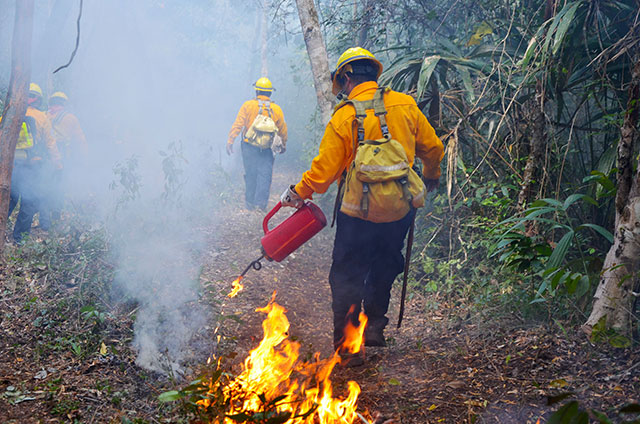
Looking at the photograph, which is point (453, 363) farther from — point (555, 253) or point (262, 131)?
point (262, 131)

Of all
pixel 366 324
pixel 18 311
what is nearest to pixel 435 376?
pixel 366 324

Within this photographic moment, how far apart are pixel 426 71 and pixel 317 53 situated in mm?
1268

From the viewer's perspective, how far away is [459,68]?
4816 millimetres

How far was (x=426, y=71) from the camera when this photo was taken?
15.1ft

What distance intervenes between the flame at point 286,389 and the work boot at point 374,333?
102mm

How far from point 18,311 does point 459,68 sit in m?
4.52

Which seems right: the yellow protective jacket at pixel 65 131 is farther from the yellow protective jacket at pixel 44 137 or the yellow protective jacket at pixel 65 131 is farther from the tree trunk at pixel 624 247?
the tree trunk at pixel 624 247

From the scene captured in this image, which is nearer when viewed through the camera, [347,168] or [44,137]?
[347,168]

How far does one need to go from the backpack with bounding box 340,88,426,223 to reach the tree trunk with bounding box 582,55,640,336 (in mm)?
1291

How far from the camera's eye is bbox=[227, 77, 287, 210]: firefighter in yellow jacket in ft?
27.0

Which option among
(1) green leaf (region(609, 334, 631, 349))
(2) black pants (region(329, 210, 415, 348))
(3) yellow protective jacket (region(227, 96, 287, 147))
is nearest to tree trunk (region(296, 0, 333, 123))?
(2) black pants (region(329, 210, 415, 348))

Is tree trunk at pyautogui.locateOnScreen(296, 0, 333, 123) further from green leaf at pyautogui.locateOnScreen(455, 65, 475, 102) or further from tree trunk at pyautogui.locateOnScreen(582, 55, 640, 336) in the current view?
tree trunk at pyautogui.locateOnScreen(582, 55, 640, 336)

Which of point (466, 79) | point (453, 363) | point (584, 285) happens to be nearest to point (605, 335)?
point (584, 285)

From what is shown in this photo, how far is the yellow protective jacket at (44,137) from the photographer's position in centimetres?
665
